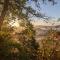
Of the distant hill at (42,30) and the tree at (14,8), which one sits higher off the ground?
the tree at (14,8)

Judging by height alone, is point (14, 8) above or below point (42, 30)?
above

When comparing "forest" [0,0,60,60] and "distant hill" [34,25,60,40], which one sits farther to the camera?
"distant hill" [34,25,60,40]

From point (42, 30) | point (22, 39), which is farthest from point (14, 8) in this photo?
point (42, 30)

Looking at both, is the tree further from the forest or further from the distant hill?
the distant hill

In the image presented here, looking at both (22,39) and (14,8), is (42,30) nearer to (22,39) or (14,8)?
(22,39)

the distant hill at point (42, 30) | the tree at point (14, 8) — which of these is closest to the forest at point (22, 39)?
the tree at point (14, 8)

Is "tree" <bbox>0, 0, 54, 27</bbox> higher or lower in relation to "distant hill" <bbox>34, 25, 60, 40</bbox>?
higher

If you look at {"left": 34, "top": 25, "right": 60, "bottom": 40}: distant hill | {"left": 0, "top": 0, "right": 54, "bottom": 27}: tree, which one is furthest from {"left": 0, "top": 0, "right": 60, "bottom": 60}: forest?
{"left": 34, "top": 25, "right": 60, "bottom": 40}: distant hill

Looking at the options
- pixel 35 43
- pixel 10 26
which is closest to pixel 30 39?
pixel 35 43

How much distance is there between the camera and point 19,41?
11.7m

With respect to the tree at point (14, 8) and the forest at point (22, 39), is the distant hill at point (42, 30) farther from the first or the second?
the tree at point (14, 8)

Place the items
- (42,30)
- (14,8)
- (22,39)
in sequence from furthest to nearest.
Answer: (42,30)
(22,39)
(14,8)

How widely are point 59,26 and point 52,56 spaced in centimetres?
455

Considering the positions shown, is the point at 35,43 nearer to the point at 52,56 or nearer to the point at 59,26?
the point at 52,56
